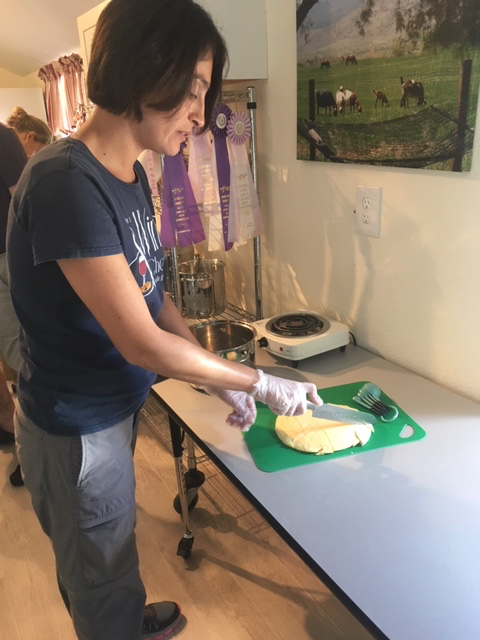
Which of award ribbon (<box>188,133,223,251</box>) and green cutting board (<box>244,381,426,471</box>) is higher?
award ribbon (<box>188,133,223,251</box>)

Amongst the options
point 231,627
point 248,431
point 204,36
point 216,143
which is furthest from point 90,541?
point 216,143

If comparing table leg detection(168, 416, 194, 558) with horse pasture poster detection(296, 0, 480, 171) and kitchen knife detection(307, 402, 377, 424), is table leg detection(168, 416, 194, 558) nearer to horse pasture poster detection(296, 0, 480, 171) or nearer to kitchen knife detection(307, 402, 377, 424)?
kitchen knife detection(307, 402, 377, 424)

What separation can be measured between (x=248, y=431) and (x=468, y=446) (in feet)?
1.53

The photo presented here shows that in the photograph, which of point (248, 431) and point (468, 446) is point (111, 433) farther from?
point (468, 446)

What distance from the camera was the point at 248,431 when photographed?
3.79 feet

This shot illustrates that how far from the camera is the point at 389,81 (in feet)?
4.00

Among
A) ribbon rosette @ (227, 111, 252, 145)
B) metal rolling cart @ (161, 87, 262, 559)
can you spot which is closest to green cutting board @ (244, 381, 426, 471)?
metal rolling cart @ (161, 87, 262, 559)

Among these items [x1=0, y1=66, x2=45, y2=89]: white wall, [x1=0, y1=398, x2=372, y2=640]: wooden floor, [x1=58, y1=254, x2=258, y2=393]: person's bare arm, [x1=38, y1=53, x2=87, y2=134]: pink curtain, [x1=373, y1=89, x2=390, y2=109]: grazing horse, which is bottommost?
[x1=0, y1=398, x2=372, y2=640]: wooden floor

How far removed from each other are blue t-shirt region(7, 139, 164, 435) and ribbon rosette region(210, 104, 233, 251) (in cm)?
68

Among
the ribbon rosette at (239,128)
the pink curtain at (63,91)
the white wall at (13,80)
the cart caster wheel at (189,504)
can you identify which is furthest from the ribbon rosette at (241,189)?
the white wall at (13,80)

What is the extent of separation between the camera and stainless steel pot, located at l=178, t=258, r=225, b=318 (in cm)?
193

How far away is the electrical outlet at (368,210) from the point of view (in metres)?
1.36

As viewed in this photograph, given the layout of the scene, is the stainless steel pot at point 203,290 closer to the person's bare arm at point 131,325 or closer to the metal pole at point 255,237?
the metal pole at point 255,237

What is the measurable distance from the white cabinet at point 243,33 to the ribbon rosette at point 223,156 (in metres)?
0.11
